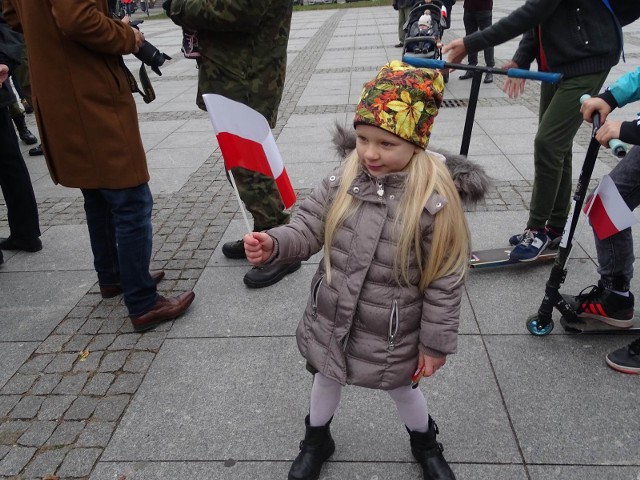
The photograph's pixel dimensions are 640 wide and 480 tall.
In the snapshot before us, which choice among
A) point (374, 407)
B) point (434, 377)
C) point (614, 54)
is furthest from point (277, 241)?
point (614, 54)

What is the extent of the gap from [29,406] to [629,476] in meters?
2.63

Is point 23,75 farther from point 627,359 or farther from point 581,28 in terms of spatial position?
point 627,359

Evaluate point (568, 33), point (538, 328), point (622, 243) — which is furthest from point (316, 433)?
point (568, 33)

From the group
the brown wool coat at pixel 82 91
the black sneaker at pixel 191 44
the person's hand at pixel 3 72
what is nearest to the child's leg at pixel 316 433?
the brown wool coat at pixel 82 91

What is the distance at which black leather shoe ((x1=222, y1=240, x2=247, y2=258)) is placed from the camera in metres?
3.84

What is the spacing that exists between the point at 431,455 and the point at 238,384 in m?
1.01

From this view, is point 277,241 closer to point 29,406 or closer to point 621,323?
point 29,406

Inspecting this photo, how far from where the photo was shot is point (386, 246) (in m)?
1.75

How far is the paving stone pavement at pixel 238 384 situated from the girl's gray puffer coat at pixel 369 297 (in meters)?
0.59

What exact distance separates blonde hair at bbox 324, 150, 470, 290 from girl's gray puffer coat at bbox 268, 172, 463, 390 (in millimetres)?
24

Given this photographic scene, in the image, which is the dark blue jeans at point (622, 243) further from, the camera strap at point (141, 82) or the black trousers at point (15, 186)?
the black trousers at point (15, 186)

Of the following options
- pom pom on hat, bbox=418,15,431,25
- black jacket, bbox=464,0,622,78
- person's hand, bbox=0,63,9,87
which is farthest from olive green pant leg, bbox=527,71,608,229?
pom pom on hat, bbox=418,15,431,25

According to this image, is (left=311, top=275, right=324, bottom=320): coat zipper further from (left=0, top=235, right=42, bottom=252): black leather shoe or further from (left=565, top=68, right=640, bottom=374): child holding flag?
(left=0, top=235, right=42, bottom=252): black leather shoe

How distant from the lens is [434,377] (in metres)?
2.61
